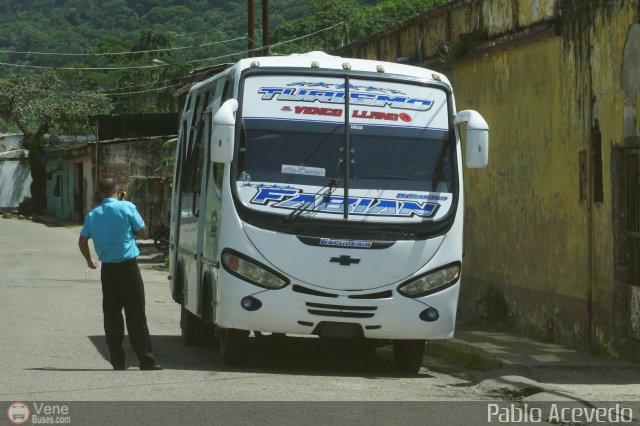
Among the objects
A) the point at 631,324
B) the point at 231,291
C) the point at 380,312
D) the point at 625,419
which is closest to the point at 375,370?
the point at 380,312

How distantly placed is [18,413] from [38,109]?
5876 centimetres

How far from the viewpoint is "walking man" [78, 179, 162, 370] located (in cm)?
1193

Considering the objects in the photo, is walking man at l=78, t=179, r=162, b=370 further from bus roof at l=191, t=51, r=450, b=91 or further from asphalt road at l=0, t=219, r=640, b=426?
bus roof at l=191, t=51, r=450, b=91

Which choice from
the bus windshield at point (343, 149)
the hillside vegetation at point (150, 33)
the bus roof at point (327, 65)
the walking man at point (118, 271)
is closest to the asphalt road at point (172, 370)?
the walking man at point (118, 271)

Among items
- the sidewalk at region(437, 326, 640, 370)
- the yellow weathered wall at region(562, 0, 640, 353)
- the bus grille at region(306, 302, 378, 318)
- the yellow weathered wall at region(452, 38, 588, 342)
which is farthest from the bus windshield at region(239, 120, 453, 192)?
the yellow weathered wall at region(452, 38, 588, 342)

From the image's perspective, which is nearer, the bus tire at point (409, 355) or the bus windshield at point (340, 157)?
the bus windshield at point (340, 157)

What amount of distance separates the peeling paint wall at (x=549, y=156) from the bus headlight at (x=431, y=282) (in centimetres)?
222

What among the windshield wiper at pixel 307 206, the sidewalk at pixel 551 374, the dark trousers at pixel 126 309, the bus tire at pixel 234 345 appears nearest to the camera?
the sidewalk at pixel 551 374

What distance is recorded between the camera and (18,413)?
8.88m

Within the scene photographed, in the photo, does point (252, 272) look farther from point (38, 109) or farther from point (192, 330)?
point (38, 109)

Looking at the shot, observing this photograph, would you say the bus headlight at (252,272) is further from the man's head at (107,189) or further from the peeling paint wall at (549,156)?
the peeling paint wall at (549,156)

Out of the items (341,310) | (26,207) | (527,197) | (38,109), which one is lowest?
(341,310)

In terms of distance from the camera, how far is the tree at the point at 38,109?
217 feet

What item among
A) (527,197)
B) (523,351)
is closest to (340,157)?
(523,351)
